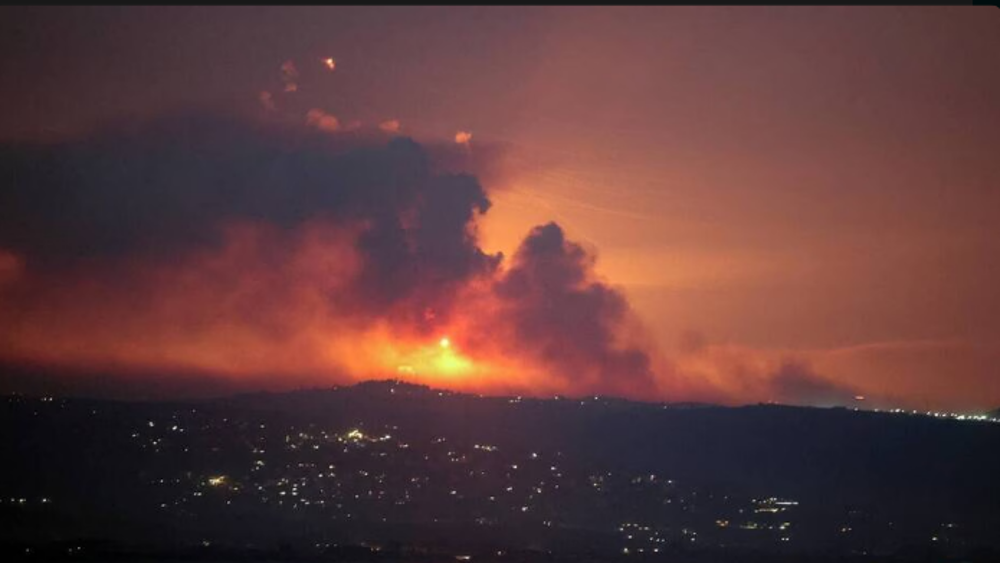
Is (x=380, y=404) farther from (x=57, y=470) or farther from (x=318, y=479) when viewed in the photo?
(x=57, y=470)

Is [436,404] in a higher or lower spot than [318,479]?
higher

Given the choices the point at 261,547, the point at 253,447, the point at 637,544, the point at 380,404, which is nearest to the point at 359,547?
the point at 261,547

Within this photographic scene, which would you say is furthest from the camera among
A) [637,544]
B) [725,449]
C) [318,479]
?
[725,449]

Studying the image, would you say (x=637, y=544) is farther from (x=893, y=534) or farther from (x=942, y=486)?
(x=942, y=486)

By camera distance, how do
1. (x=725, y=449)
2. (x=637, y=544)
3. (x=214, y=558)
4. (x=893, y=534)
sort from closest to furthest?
(x=214, y=558) → (x=637, y=544) → (x=893, y=534) → (x=725, y=449)

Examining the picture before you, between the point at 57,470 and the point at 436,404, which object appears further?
the point at 436,404

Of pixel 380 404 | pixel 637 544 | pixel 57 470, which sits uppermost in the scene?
pixel 380 404

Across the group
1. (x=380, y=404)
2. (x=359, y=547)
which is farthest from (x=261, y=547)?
(x=380, y=404)
